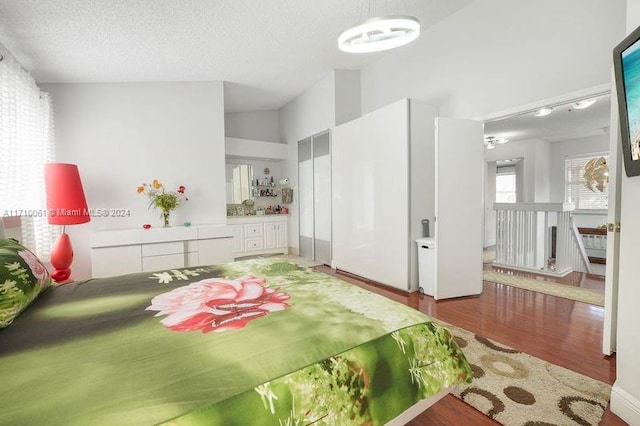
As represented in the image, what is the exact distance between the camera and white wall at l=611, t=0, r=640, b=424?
1.46 m

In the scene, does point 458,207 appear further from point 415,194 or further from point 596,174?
point 596,174

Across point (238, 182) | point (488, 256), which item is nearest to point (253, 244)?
point (238, 182)

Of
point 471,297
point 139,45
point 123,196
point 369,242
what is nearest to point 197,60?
point 139,45

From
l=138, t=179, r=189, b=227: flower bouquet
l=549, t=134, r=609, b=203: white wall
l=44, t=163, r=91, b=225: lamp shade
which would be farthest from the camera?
l=549, t=134, r=609, b=203: white wall

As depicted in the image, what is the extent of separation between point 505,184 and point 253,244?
22.4ft

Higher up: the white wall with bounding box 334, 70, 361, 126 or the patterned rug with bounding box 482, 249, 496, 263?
the white wall with bounding box 334, 70, 361, 126

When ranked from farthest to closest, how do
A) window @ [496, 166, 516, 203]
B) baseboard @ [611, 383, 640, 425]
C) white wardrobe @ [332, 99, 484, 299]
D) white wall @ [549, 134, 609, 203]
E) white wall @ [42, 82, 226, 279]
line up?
window @ [496, 166, 516, 203] < white wall @ [549, 134, 609, 203] < white wall @ [42, 82, 226, 279] < white wardrobe @ [332, 99, 484, 299] < baseboard @ [611, 383, 640, 425]

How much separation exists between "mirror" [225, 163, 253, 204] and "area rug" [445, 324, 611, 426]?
15.9 ft

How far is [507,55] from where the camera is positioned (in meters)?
3.04

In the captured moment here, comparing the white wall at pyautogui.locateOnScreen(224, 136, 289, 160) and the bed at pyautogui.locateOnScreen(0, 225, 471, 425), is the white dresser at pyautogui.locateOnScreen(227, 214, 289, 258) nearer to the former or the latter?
the white wall at pyautogui.locateOnScreen(224, 136, 289, 160)

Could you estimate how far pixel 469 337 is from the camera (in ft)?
7.71

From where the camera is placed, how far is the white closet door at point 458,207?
3213 mm

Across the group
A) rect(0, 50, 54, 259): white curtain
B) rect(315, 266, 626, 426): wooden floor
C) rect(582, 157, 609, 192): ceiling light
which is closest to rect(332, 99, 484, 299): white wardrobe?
rect(315, 266, 626, 426): wooden floor

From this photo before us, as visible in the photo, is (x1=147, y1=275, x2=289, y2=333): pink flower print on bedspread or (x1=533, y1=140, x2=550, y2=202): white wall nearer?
(x1=147, y1=275, x2=289, y2=333): pink flower print on bedspread
